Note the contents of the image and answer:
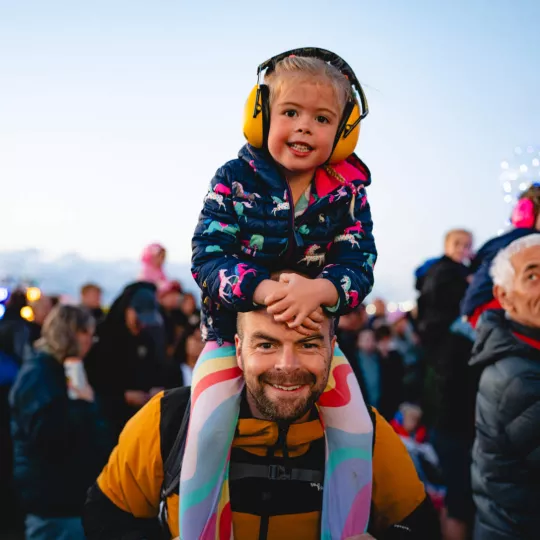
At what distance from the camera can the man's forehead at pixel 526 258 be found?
3037 millimetres

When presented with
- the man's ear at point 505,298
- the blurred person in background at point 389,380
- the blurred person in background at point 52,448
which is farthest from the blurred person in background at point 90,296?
the man's ear at point 505,298

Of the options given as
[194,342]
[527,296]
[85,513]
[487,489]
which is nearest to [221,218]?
[85,513]

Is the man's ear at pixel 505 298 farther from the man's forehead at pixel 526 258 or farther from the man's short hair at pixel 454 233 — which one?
the man's short hair at pixel 454 233

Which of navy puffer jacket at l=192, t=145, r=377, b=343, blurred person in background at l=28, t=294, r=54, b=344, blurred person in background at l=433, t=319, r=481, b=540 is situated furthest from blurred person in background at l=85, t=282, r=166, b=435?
navy puffer jacket at l=192, t=145, r=377, b=343

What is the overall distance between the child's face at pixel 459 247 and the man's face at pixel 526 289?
2.27 metres

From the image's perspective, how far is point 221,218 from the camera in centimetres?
206

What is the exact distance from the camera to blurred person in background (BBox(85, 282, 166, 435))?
17.6 ft

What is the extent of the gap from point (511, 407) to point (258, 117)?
1885 mm

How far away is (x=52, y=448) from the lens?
3885 mm

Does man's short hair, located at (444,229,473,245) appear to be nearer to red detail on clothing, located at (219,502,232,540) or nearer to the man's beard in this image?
the man's beard

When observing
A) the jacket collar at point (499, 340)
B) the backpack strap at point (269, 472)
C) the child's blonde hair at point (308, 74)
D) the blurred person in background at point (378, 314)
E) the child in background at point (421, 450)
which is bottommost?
the child in background at point (421, 450)

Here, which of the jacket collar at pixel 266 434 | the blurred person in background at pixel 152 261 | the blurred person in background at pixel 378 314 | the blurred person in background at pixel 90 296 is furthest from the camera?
the blurred person in background at pixel 378 314

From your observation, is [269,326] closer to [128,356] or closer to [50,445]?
[50,445]

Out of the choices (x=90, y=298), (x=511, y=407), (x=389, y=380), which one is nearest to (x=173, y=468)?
(x=511, y=407)
